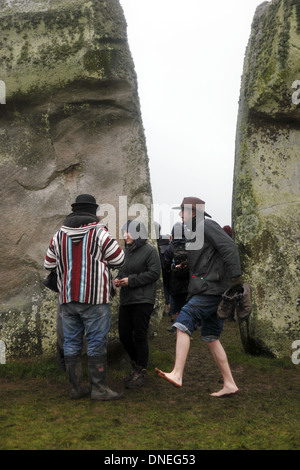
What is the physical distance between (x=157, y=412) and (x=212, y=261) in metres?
1.46

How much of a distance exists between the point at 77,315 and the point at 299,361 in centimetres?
300

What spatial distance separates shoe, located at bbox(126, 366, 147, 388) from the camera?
5270 mm

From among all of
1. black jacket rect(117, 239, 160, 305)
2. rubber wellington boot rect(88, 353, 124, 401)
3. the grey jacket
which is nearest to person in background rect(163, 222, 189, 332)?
black jacket rect(117, 239, 160, 305)

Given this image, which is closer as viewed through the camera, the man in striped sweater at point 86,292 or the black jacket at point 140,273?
the man in striped sweater at point 86,292

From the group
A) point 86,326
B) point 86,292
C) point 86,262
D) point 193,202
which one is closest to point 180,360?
point 86,326

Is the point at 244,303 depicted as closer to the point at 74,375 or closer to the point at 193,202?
the point at 193,202

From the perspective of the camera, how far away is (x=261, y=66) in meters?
6.93

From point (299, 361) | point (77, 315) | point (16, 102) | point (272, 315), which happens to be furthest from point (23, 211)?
point (299, 361)

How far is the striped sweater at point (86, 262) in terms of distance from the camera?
15.6 ft

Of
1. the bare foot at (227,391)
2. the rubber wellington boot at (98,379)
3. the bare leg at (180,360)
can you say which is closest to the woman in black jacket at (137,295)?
the rubber wellington boot at (98,379)

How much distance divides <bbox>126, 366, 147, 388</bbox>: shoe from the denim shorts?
2.69 feet

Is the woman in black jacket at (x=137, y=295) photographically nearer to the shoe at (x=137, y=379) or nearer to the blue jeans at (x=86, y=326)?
the shoe at (x=137, y=379)

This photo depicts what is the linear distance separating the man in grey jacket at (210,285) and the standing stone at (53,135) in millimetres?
1637
